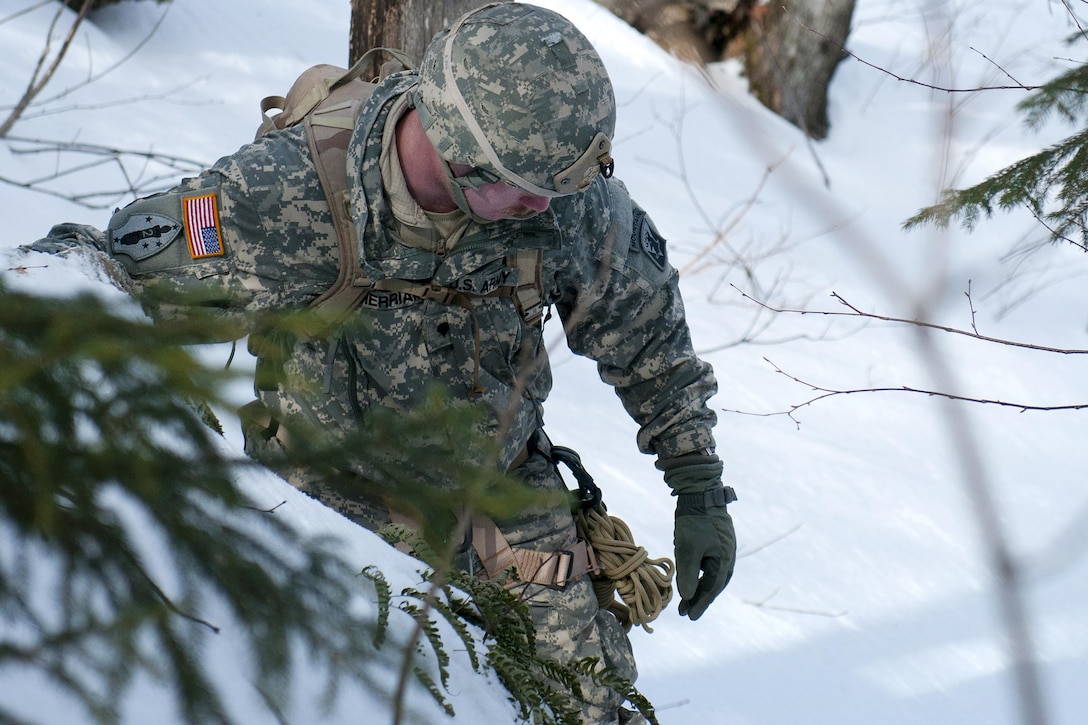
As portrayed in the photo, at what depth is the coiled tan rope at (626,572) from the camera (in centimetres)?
268

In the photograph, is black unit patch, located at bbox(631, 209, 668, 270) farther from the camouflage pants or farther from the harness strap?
the harness strap

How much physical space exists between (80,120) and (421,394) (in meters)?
3.87

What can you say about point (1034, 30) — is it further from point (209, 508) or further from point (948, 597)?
point (209, 508)

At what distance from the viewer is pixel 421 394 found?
238cm

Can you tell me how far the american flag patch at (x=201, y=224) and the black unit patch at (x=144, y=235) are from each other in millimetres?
27

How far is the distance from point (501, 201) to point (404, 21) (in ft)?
4.29

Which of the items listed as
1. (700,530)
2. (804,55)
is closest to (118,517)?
(700,530)

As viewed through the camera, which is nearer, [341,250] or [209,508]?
[209,508]

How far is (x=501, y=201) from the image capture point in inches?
84.8

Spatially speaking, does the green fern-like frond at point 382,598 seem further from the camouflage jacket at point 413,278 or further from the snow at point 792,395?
the camouflage jacket at point 413,278

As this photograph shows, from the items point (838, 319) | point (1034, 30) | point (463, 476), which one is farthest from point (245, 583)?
point (1034, 30)

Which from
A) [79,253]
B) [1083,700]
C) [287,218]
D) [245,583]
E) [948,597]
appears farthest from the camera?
[948,597]

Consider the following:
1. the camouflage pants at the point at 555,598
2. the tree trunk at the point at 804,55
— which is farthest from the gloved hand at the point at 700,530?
the tree trunk at the point at 804,55

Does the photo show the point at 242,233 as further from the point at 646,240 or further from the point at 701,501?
the point at 701,501
